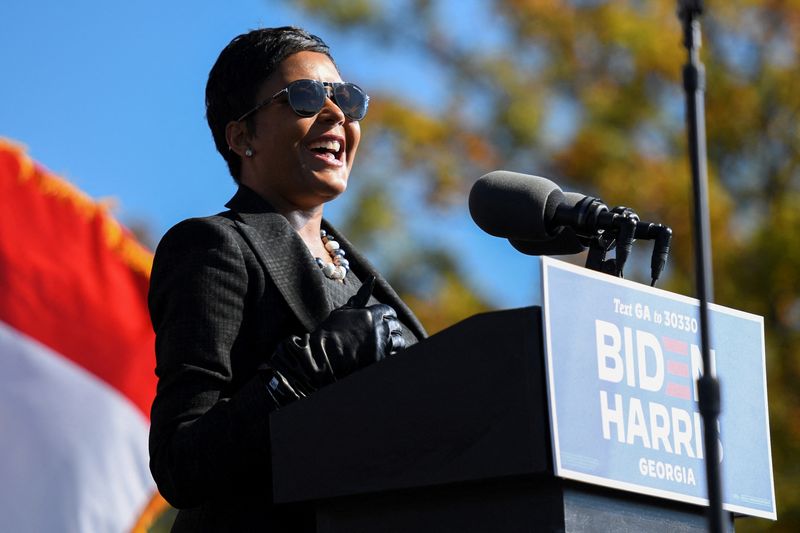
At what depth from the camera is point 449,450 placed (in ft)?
7.20

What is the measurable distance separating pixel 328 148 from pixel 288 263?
1.18 feet

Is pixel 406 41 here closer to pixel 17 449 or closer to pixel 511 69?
pixel 511 69

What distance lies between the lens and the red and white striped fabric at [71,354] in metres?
6.49

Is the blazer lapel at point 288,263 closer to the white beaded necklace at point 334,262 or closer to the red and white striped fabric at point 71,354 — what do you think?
the white beaded necklace at point 334,262

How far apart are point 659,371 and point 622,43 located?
10.3m

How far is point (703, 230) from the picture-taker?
205 cm

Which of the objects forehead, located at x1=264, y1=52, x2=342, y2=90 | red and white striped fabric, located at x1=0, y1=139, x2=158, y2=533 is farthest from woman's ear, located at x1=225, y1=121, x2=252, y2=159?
red and white striped fabric, located at x1=0, y1=139, x2=158, y2=533

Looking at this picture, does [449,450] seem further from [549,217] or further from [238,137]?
[238,137]

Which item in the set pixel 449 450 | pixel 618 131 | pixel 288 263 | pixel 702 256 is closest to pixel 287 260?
pixel 288 263

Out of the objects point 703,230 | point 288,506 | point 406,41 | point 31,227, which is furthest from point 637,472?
point 406,41

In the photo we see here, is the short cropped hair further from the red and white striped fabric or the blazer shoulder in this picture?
the red and white striped fabric

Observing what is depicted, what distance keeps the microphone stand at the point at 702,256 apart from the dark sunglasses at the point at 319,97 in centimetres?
112

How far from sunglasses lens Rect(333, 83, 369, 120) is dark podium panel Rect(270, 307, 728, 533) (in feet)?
3.07

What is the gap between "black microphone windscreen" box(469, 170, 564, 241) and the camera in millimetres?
2729
